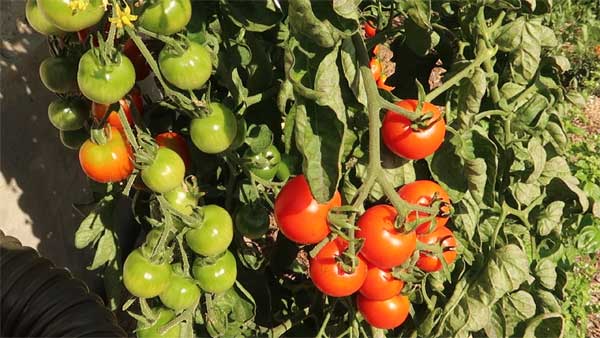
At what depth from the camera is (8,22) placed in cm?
107

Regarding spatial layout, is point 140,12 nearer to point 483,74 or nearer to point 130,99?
point 130,99

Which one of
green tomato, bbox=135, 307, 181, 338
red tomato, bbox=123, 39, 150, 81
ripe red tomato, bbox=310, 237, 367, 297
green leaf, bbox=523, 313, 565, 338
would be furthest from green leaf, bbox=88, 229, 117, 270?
green leaf, bbox=523, 313, 565, 338

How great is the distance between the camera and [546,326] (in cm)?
105

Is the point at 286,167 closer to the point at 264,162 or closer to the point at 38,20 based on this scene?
the point at 264,162

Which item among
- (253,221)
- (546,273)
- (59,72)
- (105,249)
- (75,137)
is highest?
(59,72)

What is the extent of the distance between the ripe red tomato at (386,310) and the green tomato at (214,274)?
22 centimetres

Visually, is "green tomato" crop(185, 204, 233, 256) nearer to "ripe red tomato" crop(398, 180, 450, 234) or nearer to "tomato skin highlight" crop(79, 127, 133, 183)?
"tomato skin highlight" crop(79, 127, 133, 183)

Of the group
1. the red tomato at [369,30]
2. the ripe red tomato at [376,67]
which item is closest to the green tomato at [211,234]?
the ripe red tomato at [376,67]

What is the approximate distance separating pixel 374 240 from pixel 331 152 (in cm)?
15

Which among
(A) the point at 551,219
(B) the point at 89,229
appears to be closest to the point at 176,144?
(B) the point at 89,229

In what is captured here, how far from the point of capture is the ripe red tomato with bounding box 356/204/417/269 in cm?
72

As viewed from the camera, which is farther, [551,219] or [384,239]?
[551,219]

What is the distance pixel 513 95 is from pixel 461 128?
14cm

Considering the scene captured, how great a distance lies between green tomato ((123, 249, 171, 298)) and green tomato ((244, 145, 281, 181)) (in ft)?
0.61
